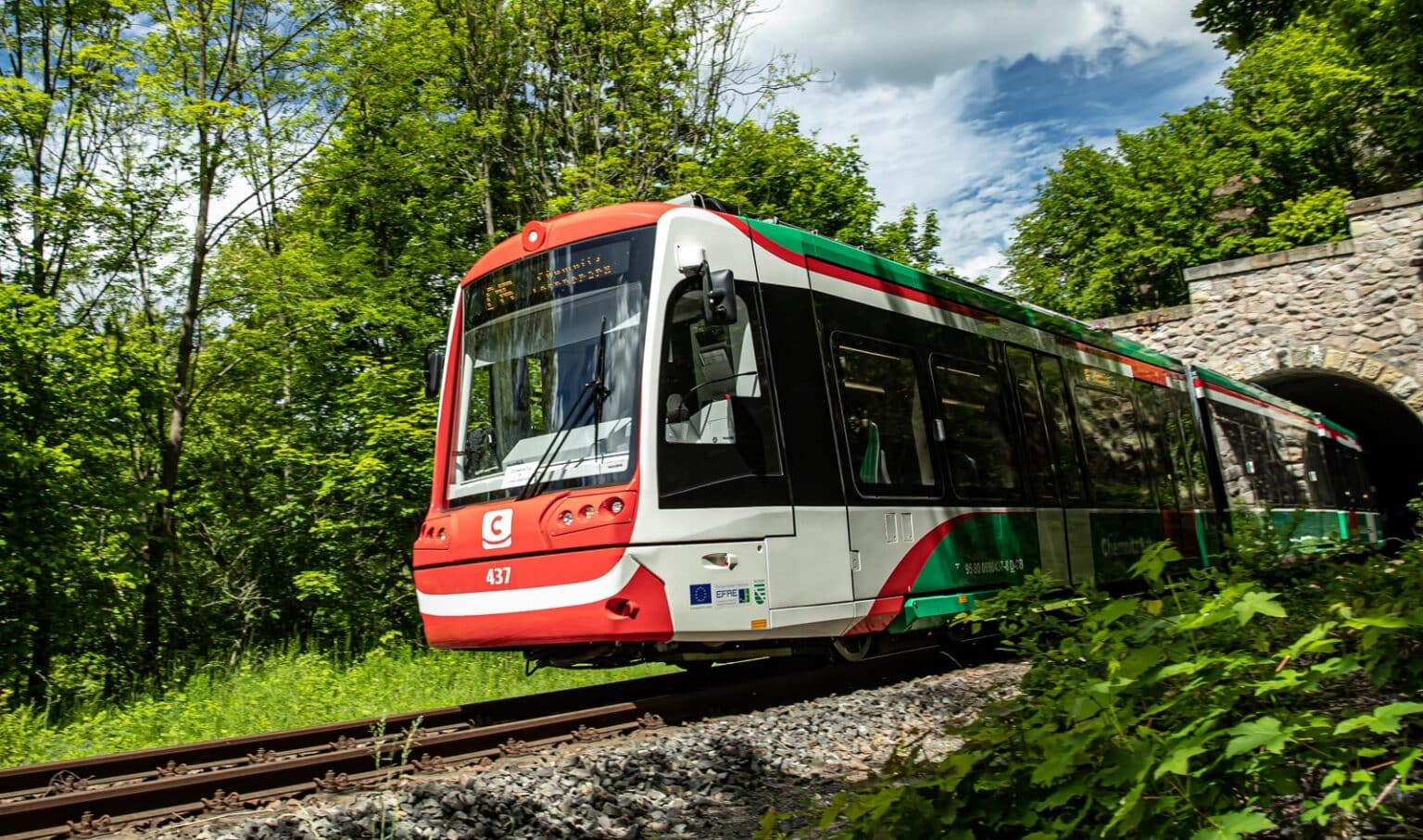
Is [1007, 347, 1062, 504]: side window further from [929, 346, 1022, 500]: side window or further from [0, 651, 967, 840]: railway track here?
[0, 651, 967, 840]: railway track

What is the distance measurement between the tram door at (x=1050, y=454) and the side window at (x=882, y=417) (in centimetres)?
191

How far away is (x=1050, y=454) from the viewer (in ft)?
33.8

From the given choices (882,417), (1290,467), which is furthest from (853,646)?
(1290,467)

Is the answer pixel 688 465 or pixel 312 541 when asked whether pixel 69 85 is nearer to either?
pixel 312 541

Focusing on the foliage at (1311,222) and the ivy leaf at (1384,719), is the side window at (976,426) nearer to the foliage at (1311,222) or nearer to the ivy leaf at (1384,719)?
the ivy leaf at (1384,719)

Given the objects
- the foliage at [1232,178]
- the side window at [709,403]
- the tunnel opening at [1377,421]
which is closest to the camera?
the side window at [709,403]

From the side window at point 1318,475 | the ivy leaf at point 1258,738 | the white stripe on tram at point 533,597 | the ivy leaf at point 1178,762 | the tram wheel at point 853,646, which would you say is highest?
the side window at point 1318,475

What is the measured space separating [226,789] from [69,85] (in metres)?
14.2

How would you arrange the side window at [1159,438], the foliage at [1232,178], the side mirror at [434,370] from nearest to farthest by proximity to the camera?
the side mirror at [434,370] → the side window at [1159,438] → the foliage at [1232,178]

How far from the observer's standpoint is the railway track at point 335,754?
4711mm

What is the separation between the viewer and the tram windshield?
262 inches

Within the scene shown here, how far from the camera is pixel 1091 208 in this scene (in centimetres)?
4216

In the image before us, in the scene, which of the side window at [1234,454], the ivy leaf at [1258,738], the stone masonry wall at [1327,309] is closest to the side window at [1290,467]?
the side window at [1234,454]

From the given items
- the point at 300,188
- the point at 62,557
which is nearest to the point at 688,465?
the point at 62,557
